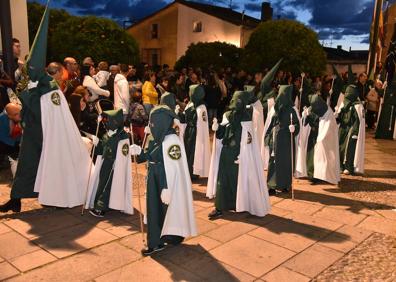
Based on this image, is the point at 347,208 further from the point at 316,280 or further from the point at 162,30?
the point at 162,30

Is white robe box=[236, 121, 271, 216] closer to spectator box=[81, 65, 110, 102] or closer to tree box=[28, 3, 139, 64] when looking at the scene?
spectator box=[81, 65, 110, 102]

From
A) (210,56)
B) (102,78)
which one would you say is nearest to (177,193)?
(102,78)

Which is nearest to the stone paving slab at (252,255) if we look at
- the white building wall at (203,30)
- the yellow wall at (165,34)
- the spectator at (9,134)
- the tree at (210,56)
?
the spectator at (9,134)

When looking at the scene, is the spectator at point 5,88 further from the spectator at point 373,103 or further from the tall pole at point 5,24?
the spectator at point 373,103

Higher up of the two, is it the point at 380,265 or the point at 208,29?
the point at 208,29

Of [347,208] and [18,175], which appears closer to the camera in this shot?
[18,175]

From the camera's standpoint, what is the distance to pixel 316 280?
469 cm

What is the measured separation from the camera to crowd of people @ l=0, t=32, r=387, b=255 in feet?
16.5

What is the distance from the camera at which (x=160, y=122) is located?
4879mm

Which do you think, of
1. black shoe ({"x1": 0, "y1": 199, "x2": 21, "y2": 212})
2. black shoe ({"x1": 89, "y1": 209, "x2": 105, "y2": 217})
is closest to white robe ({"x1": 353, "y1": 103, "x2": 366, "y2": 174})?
black shoe ({"x1": 89, "y1": 209, "x2": 105, "y2": 217})

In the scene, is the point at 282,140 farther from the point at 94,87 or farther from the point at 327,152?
the point at 94,87

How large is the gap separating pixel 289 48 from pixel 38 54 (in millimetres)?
17171

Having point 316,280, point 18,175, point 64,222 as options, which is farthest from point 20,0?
point 316,280

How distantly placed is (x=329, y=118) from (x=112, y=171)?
4.77m
